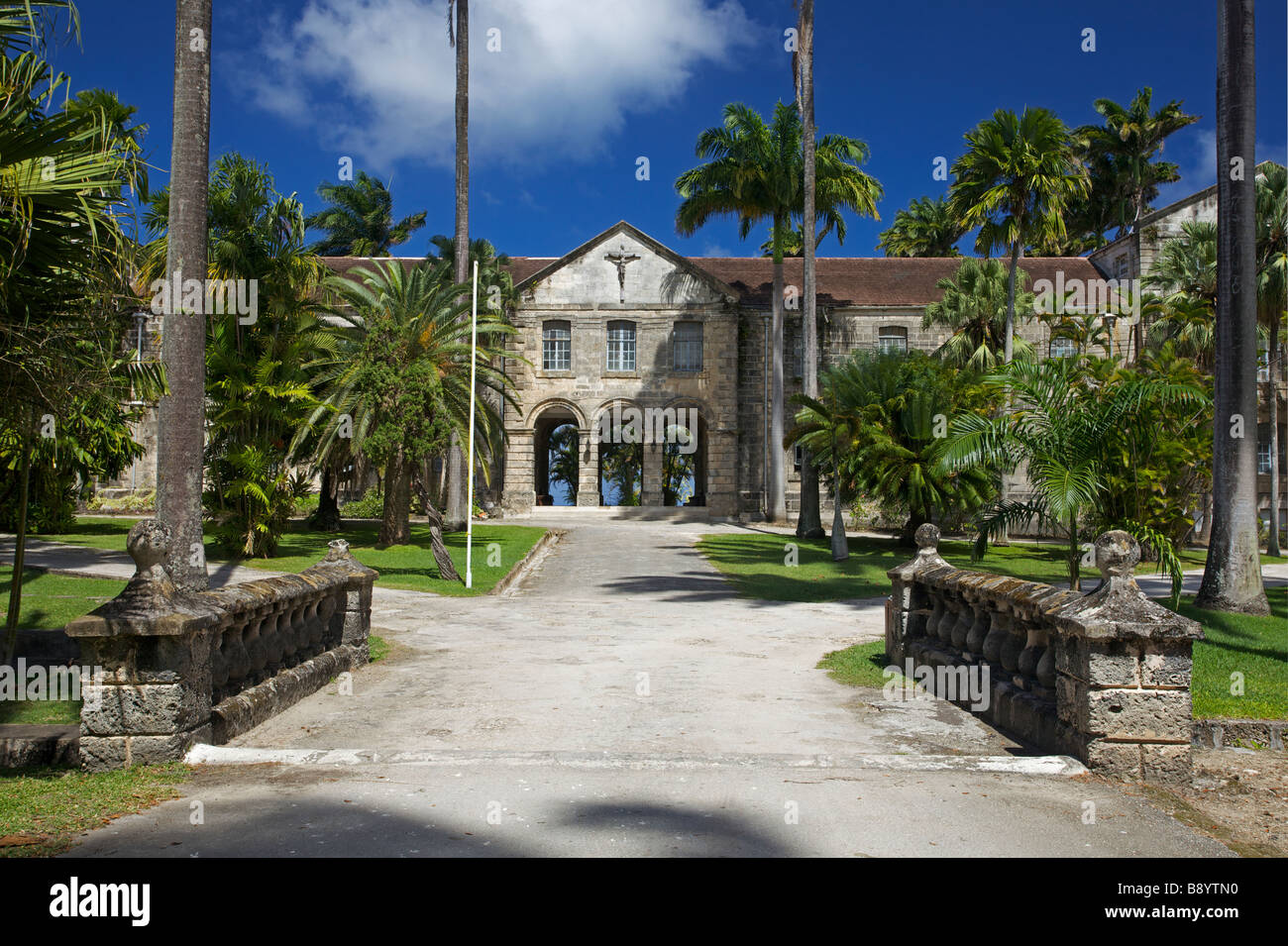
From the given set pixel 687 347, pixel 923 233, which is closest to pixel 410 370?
pixel 687 347

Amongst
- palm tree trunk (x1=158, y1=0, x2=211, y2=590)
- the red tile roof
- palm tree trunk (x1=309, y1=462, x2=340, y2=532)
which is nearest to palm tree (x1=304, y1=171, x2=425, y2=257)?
the red tile roof

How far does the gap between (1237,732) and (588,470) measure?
32479mm

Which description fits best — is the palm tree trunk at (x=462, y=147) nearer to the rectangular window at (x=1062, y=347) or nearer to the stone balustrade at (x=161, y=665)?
the stone balustrade at (x=161, y=665)

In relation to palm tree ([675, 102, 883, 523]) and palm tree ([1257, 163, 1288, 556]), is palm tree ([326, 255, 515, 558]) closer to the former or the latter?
palm tree ([675, 102, 883, 523])

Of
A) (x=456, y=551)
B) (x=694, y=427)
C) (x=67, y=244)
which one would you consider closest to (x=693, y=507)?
(x=694, y=427)

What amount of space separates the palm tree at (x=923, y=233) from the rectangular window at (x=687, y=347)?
58.3 ft

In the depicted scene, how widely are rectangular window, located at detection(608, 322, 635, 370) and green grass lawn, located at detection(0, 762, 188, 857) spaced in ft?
113

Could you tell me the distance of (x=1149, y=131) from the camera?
46.2 metres

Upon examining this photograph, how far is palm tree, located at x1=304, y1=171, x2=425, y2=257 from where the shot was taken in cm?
5262

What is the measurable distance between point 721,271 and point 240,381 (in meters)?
26.4

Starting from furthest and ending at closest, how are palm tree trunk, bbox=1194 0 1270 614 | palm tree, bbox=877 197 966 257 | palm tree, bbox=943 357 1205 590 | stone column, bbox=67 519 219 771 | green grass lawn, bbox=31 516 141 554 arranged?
1. palm tree, bbox=877 197 966 257
2. green grass lawn, bbox=31 516 141 554
3. palm tree trunk, bbox=1194 0 1270 614
4. palm tree, bbox=943 357 1205 590
5. stone column, bbox=67 519 219 771

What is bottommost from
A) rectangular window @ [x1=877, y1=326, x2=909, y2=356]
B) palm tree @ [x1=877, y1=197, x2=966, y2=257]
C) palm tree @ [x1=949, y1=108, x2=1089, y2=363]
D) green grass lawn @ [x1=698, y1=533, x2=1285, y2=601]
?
green grass lawn @ [x1=698, y1=533, x2=1285, y2=601]

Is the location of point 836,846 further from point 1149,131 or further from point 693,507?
point 1149,131

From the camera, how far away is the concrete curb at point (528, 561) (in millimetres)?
18392
